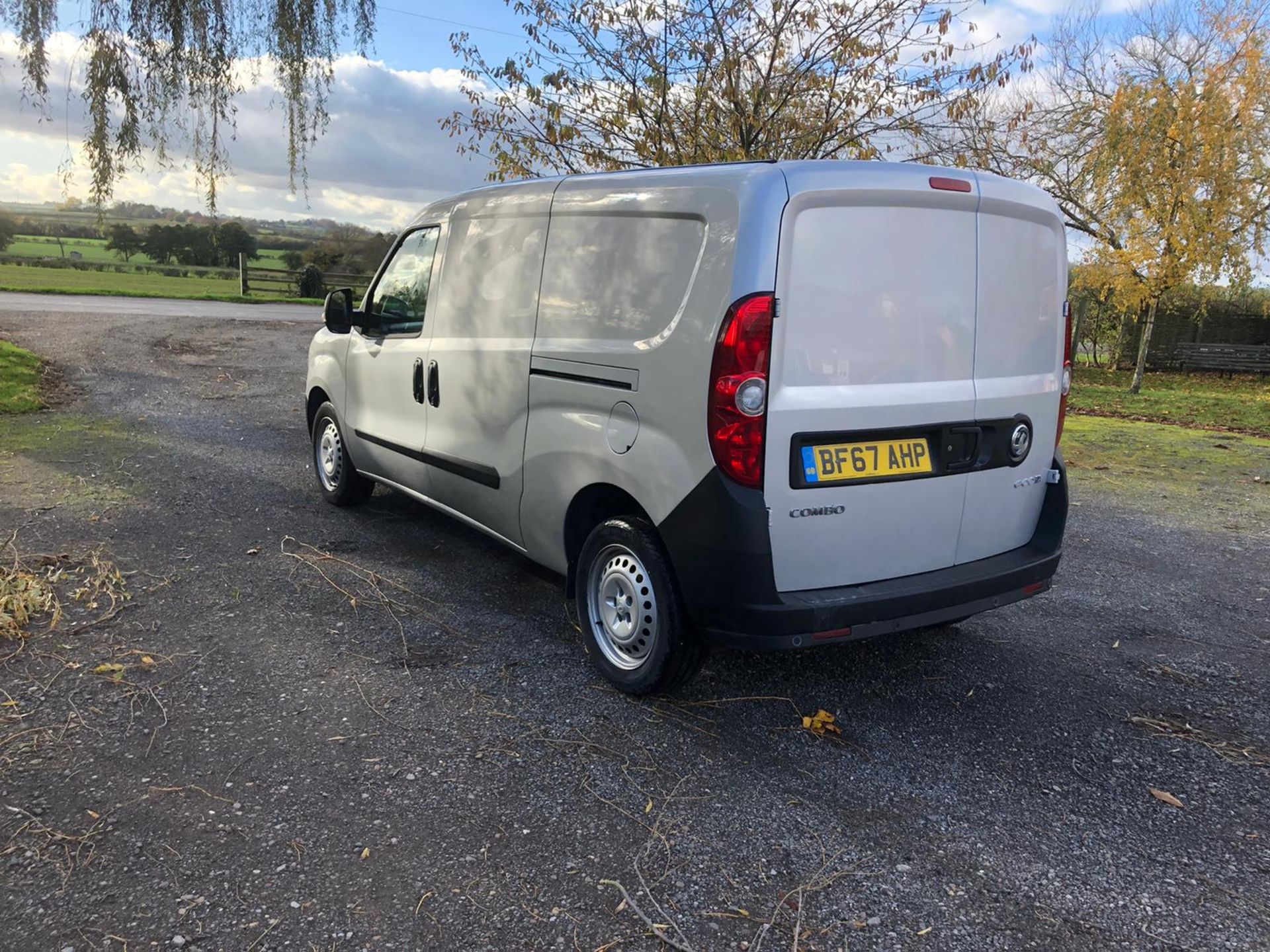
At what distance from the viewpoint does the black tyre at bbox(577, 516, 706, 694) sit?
3.39 meters

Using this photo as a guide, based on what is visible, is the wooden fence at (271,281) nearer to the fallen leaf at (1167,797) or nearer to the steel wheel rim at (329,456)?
the steel wheel rim at (329,456)

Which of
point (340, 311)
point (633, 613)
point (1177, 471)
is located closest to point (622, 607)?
point (633, 613)

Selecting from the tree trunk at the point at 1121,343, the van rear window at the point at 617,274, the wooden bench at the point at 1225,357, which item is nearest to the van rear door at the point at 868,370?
the van rear window at the point at 617,274

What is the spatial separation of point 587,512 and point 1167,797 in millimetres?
2387

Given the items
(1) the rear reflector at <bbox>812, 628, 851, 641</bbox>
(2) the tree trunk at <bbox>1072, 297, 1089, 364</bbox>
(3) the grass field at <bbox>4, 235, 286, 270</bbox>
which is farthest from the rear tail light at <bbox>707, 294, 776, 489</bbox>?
(2) the tree trunk at <bbox>1072, 297, 1089, 364</bbox>

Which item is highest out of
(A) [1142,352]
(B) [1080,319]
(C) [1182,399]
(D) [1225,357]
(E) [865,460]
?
(B) [1080,319]

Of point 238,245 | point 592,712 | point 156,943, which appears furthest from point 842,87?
point 238,245

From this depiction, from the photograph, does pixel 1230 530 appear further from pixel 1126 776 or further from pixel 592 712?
pixel 592 712

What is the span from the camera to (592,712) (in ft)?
11.5

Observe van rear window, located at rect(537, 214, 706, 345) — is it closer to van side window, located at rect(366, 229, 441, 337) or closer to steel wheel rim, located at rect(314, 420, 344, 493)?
van side window, located at rect(366, 229, 441, 337)

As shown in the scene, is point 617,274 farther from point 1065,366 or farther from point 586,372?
point 1065,366

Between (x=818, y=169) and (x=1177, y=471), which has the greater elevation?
(x=818, y=169)

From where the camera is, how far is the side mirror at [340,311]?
5652mm

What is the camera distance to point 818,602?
311 centimetres
